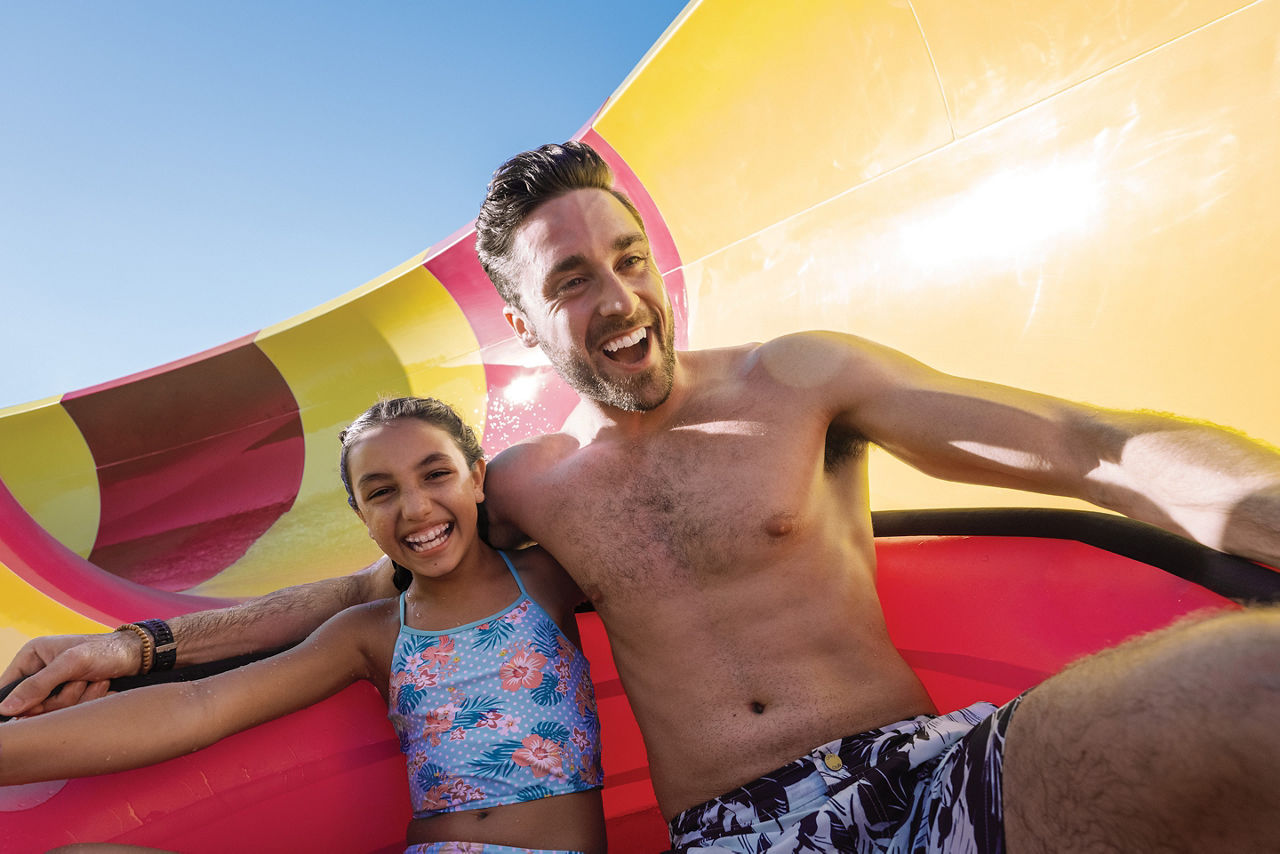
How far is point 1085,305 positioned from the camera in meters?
1.57

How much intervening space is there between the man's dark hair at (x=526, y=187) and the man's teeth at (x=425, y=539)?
49 cm

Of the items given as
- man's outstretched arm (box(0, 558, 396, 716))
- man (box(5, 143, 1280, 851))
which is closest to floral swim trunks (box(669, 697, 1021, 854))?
man (box(5, 143, 1280, 851))

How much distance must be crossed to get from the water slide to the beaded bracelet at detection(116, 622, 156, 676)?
0.17 m

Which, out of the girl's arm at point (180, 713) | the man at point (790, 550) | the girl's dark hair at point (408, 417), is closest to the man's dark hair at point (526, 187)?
the man at point (790, 550)

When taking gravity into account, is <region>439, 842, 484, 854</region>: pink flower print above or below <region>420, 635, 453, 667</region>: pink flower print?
below

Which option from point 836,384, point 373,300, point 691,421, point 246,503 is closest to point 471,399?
point 373,300

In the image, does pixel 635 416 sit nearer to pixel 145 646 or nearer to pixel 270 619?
pixel 270 619

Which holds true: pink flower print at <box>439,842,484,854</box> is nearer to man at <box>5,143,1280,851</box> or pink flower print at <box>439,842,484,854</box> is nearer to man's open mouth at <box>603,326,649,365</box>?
man at <box>5,143,1280,851</box>

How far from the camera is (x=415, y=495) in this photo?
4.40 ft

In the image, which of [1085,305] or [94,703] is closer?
[94,703]

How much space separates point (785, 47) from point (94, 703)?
2321 millimetres

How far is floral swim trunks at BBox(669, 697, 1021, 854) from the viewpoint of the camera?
31.3 inches

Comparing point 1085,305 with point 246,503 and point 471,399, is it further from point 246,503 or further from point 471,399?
point 246,503

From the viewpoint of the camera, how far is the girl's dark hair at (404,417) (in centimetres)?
145
